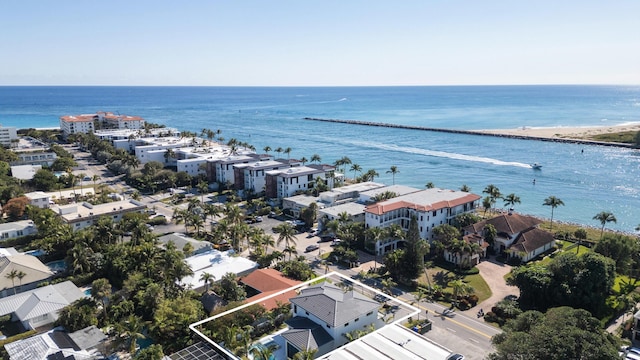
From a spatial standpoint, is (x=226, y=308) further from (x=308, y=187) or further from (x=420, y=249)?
(x=308, y=187)

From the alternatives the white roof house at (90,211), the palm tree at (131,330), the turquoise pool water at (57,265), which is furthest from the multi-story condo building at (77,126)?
the palm tree at (131,330)

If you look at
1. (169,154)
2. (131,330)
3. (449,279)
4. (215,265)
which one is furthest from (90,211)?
(449,279)

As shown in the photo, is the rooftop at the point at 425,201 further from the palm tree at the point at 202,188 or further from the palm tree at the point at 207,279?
the palm tree at the point at 202,188

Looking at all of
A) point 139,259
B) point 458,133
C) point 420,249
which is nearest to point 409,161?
point 458,133

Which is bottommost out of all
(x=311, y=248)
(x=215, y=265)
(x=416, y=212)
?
(x=311, y=248)

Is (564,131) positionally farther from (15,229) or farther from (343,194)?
(15,229)

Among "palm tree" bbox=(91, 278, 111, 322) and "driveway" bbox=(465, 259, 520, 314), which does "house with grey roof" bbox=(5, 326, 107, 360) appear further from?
"driveway" bbox=(465, 259, 520, 314)
